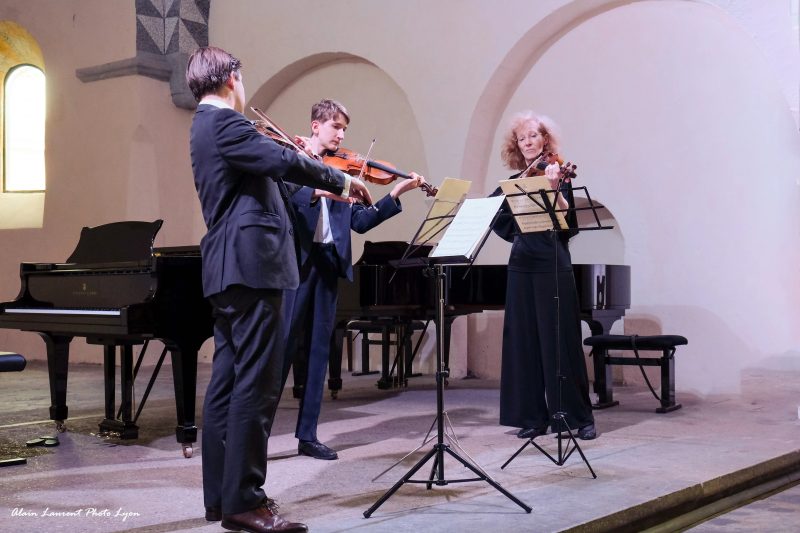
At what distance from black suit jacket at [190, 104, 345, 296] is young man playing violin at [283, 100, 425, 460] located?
127cm

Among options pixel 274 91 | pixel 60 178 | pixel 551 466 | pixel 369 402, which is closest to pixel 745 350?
pixel 369 402

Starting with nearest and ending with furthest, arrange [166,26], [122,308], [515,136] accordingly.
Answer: [122,308] < [515,136] < [166,26]

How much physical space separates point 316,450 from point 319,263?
0.88 m

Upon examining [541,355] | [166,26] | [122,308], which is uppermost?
[166,26]

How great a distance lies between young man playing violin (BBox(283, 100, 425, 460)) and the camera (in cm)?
418

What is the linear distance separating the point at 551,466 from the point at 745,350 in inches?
142

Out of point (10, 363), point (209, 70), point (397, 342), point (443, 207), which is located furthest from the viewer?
point (397, 342)

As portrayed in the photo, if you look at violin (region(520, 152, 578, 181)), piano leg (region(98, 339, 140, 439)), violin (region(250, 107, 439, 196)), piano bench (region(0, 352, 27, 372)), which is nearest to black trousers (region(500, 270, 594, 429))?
violin (region(520, 152, 578, 181))

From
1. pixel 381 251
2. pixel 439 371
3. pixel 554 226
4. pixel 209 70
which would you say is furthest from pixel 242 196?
pixel 381 251

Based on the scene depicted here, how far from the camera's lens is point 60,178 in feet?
33.3

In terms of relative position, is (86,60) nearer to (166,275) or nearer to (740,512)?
(166,275)

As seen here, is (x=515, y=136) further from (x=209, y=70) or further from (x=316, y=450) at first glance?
(x=209, y=70)

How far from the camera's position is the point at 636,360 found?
594cm

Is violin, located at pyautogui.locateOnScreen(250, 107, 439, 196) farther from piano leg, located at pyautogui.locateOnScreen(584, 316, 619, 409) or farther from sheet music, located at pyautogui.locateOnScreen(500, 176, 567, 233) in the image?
piano leg, located at pyautogui.locateOnScreen(584, 316, 619, 409)
